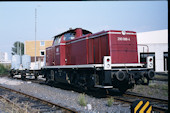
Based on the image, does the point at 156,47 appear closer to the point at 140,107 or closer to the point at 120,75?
the point at 120,75

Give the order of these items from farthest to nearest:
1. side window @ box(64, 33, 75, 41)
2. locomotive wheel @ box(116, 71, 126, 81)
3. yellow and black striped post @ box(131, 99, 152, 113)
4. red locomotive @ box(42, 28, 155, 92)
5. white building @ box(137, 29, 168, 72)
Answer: white building @ box(137, 29, 168, 72), side window @ box(64, 33, 75, 41), red locomotive @ box(42, 28, 155, 92), locomotive wheel @ box(116, 71, 126, 81), yellow and black striped post @ box(131, 99, 152, 113)

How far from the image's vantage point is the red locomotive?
776 centimetres

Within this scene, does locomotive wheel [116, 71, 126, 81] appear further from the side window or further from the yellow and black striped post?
the side window

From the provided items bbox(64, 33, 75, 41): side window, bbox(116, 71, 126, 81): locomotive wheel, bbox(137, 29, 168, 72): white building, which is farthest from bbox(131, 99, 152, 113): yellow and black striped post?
bbox(137, 29, 168, 72): white building

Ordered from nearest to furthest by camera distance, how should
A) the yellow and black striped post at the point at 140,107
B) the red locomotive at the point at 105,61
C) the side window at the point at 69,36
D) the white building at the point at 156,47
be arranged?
the yellow and black striped post at the point at 140,107 < the red locomotive at the point at 105,61 < the side window at the point at 69,36 < the white building at the point at 156,47

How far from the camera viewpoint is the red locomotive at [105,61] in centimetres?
776

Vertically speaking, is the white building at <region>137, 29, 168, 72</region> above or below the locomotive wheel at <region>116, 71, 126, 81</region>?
above

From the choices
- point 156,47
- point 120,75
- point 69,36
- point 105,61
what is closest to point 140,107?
point 120,75

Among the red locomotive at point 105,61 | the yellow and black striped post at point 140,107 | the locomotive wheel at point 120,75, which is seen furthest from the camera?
the red locomotive at point 105,61

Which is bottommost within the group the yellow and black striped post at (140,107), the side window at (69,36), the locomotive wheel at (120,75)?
the yellow and black striped post at (140,107)

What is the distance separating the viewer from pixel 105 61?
758 centimetres

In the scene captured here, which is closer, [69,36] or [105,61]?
[105,61]

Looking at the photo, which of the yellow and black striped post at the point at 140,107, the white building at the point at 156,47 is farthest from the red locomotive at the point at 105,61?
the white building at the point at 156,47

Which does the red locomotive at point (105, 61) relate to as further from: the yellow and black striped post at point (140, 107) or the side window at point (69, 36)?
the yellow and black striped post at point (140, 107)
